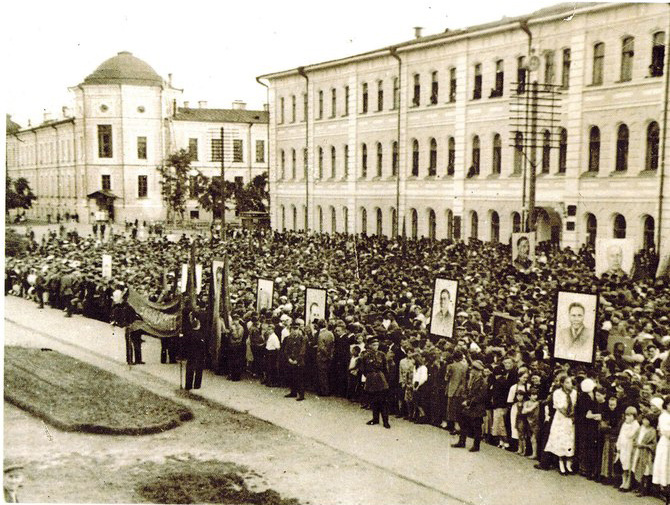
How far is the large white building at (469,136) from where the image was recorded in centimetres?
2420

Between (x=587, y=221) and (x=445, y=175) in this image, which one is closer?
(x=587, y=221)

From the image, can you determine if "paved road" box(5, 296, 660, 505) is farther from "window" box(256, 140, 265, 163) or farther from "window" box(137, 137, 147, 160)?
"window" box(256, 140, 265, 163)

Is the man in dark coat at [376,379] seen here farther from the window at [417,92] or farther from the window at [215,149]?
the window at [215,149]

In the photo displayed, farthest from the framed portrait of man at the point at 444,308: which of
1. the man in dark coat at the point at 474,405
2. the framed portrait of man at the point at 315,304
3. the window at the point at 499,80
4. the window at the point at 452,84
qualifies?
the window at the point at 452,84

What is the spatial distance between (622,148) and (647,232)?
293cm

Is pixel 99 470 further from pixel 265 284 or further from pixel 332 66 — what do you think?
pixel 332 66

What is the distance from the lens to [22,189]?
64.0 feet

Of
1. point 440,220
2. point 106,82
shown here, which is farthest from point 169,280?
point 440,220

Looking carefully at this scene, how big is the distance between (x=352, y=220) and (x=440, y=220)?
3.35m

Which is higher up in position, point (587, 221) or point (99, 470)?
point (587, 221)

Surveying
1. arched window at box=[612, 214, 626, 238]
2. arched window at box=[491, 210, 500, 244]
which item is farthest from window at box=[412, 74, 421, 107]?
arched window at box=[612, 214, 626, 238]

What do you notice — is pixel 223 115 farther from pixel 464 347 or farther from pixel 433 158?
pixel 464 347

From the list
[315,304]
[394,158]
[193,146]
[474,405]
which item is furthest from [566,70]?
[193,146]

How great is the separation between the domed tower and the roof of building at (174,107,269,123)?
6655 millimetres
